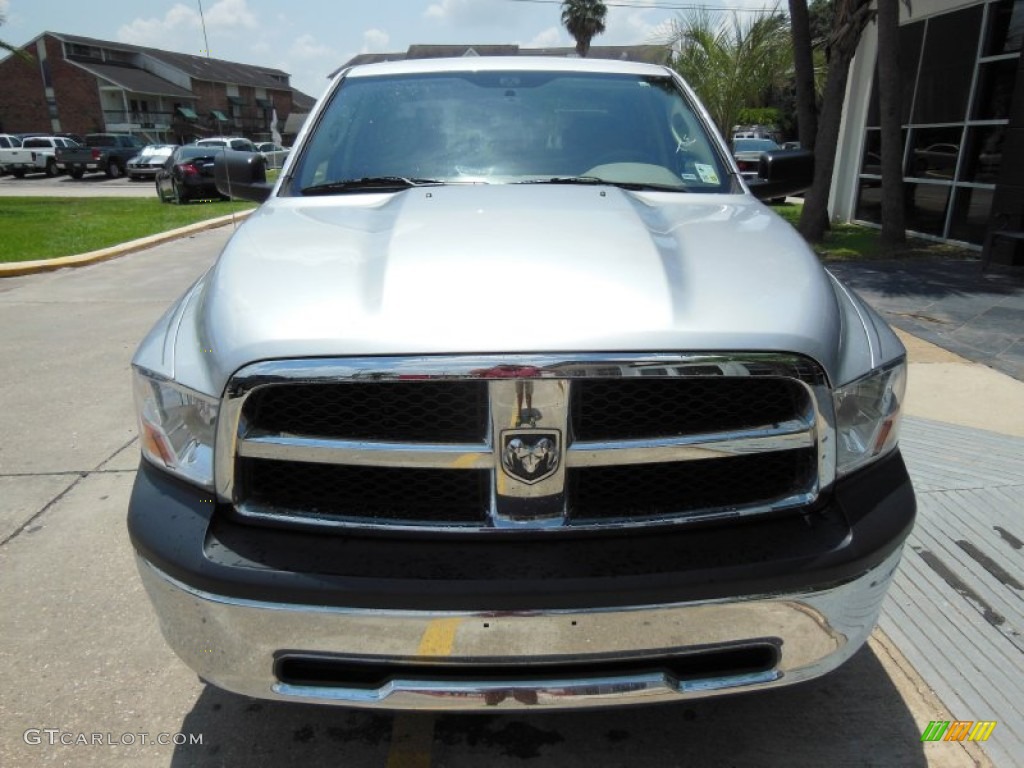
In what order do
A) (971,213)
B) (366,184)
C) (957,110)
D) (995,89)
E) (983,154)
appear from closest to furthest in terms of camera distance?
(366,184) → (995,89) → (983,154) → (971,213) → (957,110)

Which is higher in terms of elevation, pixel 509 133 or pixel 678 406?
pixel 509 133

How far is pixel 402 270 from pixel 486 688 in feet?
3.18

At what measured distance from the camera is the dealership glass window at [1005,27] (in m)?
9.89

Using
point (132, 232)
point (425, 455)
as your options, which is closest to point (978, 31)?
point (425, 455)

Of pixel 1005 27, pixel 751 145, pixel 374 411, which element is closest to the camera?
pixel 374 411

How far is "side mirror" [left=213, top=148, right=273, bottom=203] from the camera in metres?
3.33

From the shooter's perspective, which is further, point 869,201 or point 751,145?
point 751,145

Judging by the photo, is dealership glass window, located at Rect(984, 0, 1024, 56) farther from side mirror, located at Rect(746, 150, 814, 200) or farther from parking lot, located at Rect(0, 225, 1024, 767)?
parking lot, located at Rect(0, 225, 1024, 767)

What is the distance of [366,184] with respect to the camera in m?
2.80

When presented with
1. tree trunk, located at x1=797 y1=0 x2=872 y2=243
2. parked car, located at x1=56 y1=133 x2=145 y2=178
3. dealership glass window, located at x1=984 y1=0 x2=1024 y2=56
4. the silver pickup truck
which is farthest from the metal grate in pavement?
parked car, located at x1=56 y1=133 x2=145 y2=178

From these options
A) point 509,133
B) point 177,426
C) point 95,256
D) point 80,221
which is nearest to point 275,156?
point 80,221

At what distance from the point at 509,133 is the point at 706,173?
0.79 m

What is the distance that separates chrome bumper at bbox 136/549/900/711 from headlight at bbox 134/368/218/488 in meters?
0.24
